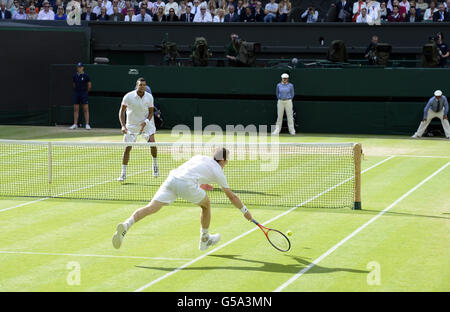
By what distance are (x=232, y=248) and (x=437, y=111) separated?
17349mm

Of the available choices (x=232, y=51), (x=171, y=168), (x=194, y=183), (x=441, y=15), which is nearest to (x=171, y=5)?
(x=232, y=51)

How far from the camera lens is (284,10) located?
108 ft

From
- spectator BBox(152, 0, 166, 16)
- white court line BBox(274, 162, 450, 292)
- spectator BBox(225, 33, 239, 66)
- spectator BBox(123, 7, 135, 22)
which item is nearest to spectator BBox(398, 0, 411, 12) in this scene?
spectator BBox(225, 33, 239, 66)

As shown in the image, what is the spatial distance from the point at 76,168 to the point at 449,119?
1443 centimetres

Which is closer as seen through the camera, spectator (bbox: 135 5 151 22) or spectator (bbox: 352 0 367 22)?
spectator (bbox: 352 0 367 22)

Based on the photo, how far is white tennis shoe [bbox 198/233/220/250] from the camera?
38.7 ft

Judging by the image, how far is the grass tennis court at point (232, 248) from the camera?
1027cm

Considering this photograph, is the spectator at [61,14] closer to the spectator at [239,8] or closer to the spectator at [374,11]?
the spectator at [239,8]

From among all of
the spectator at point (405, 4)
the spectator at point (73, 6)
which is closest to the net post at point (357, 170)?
the spectator at point (405, 4)

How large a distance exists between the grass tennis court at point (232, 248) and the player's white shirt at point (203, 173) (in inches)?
43.1

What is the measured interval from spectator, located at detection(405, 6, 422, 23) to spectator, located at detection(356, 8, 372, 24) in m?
1.60

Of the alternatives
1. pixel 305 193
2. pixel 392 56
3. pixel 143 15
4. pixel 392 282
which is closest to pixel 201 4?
pixel 143 15

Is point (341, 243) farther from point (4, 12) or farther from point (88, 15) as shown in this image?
point (4, 12)

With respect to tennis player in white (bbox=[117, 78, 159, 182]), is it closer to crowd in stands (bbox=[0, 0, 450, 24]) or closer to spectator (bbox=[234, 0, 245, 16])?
crowd in stands (bbox=[0, 0, 450, 24])
